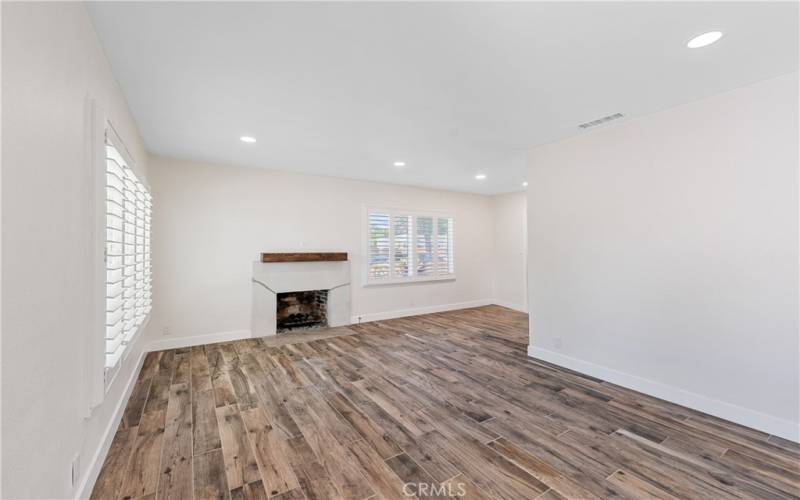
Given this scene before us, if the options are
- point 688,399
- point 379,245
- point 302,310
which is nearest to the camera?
point 688,399

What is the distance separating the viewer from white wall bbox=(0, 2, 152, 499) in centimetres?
105

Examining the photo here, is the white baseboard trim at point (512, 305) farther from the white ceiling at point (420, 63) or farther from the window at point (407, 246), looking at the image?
the white ceiling at point (420, 63)

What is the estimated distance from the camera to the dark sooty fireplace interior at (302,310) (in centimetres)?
549

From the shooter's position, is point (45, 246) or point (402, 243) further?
point (402, 243)

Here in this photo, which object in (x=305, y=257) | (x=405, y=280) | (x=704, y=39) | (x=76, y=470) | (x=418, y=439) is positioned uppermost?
(x=704, y=39)

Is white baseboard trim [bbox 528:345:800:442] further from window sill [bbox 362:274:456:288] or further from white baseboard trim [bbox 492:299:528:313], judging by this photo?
white baseboard trim [bbox 492:299:528:313]

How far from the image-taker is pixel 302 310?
572 cm

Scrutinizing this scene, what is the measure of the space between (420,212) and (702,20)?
5.01 metres

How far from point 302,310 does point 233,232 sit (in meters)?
1.75

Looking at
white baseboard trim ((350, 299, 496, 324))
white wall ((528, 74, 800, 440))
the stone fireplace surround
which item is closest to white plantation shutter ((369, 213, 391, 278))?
the stone fireplace surround

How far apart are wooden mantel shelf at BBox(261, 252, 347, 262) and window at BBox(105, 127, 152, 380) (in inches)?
73.3

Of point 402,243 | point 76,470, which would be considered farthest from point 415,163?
point 76,470

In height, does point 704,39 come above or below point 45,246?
above

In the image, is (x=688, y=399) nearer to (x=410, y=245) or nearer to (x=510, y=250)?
(x=410, y=245)
